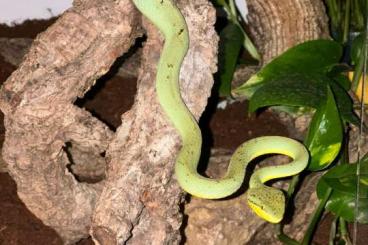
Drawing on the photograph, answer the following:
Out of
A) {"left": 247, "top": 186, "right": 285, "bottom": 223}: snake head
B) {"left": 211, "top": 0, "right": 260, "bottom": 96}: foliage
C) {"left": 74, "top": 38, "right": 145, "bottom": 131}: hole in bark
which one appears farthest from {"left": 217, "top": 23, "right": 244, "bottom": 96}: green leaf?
{"left": 247, "top": 186, "right": 285, "bottom": 223}: snake head

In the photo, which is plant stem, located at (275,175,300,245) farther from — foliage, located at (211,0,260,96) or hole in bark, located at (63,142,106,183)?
hole in bark, located at (63,142,106,183)

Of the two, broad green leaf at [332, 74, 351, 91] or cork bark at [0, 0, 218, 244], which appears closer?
cork bark at [0, 0, 218, 244]

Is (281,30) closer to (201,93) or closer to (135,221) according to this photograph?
(201,93)

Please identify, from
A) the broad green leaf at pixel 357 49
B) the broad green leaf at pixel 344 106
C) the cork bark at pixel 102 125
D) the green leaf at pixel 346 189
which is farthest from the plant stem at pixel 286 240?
the broad green leaf at pixel 357 49

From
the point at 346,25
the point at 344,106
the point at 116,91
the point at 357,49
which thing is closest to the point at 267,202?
the point at 344,106

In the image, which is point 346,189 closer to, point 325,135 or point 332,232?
point 325,135

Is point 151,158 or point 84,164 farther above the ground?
point 151,158

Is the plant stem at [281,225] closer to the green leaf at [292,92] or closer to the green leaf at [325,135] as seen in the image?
the green leaf at [325,135]
